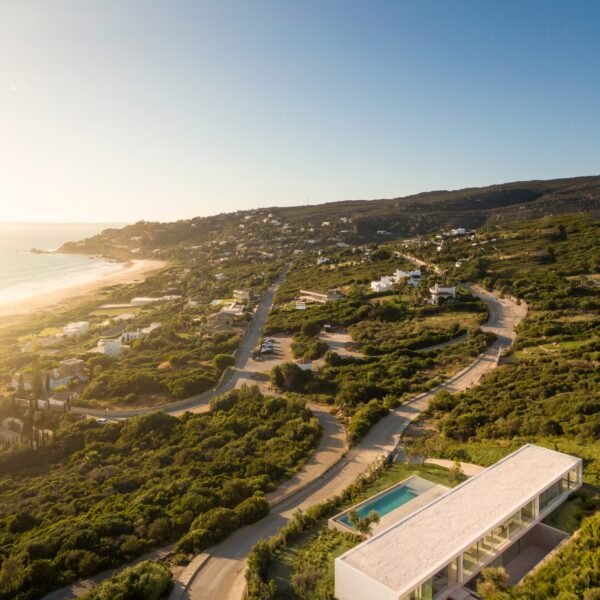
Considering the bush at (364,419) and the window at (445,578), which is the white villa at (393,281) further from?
the window at (445,578)

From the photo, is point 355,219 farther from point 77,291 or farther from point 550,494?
point 550,494

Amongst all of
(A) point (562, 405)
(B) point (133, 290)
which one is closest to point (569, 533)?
(A) point (562, 405)

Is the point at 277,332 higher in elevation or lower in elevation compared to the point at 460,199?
lower

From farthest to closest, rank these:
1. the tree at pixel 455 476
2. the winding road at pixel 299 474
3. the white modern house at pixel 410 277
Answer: the white modern house at pixel 410 277 < the tree at pixel 455 476 < the winding road at pixel 299 474

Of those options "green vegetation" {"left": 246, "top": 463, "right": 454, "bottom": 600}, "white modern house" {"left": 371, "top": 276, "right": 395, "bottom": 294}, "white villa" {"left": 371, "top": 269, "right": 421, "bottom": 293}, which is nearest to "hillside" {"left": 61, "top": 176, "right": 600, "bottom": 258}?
"white villa" {"left": 371, "top": 269, "right": 421, "bottom": 293}

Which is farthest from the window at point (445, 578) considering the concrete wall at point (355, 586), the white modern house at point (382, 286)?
the white modern house at point (382, 286)

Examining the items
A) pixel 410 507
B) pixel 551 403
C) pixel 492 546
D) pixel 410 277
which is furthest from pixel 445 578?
pixel 410 277

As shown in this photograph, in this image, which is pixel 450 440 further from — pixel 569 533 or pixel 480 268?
pixel 480 268
